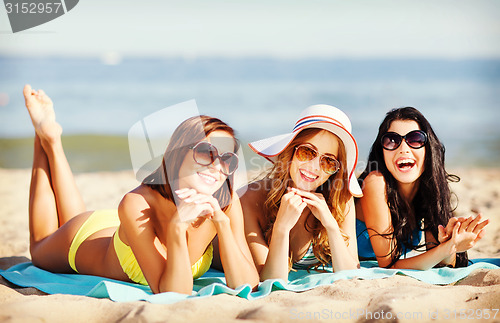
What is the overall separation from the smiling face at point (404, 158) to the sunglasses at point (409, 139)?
3cm

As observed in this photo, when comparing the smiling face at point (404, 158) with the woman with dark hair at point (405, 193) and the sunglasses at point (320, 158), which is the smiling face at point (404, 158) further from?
the sunglasses at point (320, 158)

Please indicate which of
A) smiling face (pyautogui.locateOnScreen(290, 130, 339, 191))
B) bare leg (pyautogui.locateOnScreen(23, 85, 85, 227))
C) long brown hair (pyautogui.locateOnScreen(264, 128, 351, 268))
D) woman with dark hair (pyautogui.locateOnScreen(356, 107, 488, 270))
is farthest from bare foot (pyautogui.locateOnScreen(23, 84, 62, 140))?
woman with dark hair (pyautogui.locateOnScreen(356, 107, 488, 270))

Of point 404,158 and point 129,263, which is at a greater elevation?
point 404,158

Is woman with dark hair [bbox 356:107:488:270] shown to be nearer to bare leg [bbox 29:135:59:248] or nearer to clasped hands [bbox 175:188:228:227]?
clasped hands [bbox 175:188:228:227]

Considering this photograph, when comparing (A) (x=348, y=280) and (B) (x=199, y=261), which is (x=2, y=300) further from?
(A) (x=348, y=280)

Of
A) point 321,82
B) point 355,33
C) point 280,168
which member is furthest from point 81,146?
point 355,33

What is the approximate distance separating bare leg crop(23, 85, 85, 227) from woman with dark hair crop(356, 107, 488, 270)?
244 centimetres

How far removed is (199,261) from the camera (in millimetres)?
3514

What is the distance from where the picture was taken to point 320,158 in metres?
3.34

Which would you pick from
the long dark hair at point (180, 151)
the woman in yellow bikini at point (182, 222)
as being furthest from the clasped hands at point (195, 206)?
the long dark hair at point (180, 151)

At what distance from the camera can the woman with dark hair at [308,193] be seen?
3.29m

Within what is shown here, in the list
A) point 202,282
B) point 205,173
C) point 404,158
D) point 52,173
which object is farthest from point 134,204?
point 404,158

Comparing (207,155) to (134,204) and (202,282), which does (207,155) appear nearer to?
(134,204)

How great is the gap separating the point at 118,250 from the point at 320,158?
1533 mm
